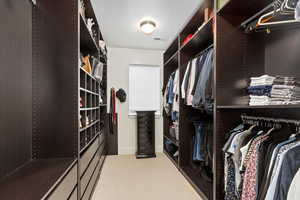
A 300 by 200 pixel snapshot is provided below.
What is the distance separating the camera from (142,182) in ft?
7.90

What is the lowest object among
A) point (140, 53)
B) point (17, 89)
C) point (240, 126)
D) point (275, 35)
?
point (240, 126)

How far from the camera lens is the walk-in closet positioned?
3.61 ft

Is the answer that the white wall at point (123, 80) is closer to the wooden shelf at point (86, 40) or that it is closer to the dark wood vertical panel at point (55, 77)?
the wooden shelf at point (86, 40)

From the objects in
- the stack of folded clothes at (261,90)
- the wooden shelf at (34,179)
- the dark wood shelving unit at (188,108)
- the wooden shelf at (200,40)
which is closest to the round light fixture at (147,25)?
the dark wood shelving unit at (188,108)

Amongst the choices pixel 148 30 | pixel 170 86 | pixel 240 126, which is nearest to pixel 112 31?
pixel 148 30

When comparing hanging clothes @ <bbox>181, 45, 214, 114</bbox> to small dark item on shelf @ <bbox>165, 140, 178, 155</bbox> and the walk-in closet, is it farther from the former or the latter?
small dark item on shelf @ <bbox>165, 140, 178, 155</bbox>

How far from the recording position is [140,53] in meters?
3.90

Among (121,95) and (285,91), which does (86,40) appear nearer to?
(121,95)

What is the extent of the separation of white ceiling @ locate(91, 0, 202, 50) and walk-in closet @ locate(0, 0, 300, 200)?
0.08 ft

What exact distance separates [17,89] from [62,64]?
1.28 ft

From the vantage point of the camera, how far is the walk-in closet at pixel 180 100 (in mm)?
1100

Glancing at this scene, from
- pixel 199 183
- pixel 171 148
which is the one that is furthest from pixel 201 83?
pixel 171 148

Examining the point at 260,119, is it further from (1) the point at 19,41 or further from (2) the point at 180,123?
(1) the point at 19,41

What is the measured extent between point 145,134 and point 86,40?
2.22 metres
